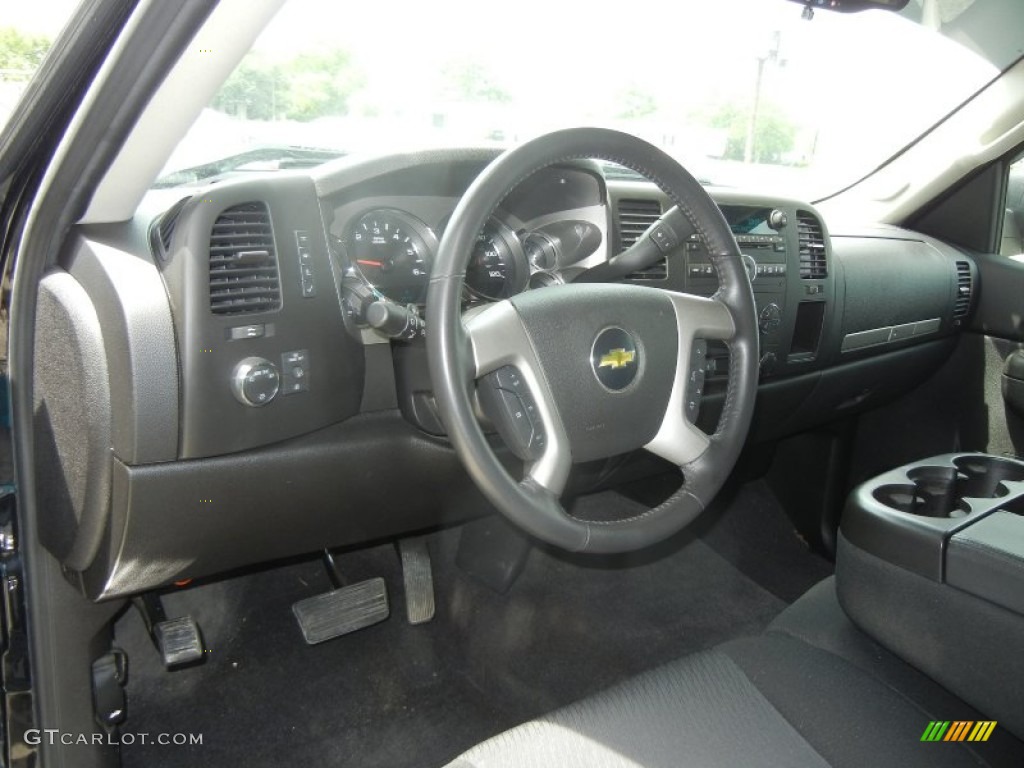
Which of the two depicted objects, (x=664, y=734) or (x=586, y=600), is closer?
(x=664, y=734)

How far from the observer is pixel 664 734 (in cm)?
117

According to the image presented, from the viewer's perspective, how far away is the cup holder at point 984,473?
1752 millimetres

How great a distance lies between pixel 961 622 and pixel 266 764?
1480 mm

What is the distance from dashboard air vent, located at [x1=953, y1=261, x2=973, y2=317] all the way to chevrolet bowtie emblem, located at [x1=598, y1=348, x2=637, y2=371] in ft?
6.49

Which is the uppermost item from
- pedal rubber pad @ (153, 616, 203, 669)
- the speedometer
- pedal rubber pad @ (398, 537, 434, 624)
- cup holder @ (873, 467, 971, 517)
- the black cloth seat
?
the speedometer

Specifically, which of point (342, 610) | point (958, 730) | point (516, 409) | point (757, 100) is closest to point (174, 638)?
point (342, 610)

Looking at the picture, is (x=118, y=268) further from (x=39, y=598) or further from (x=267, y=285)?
(x=39, y=598)

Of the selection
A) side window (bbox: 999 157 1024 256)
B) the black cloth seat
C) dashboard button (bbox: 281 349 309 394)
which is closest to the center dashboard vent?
dashboard button (bbox: 281 349 309 394)

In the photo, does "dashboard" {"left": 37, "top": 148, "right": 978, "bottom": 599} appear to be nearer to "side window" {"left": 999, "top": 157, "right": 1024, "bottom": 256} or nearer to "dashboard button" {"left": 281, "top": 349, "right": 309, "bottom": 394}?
"dashboard button" {"left": 281, "top": 349, "right": 309, "bottom": 394}

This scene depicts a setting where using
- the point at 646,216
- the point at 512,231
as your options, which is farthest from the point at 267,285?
the point at 646,216

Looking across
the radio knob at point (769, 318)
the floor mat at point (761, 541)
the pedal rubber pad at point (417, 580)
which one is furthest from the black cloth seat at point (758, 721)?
the floor mat at point (761, 541)

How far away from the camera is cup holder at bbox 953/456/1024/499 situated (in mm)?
1752

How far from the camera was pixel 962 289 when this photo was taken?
9.53ft

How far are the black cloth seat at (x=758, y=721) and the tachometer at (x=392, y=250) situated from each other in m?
0.81
